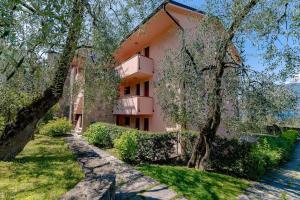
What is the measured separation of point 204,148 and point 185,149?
1266 mm

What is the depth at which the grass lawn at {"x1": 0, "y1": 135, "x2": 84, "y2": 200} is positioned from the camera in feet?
22.5

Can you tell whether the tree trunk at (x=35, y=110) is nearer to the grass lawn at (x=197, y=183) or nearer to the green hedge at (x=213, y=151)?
the grass lawn at (x=197, y=183)

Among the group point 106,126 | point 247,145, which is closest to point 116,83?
point 106,126

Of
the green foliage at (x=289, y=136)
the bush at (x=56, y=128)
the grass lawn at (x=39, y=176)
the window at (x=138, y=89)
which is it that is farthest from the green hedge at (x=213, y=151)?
the bush at (x=56, y=128)

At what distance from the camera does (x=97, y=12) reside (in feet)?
28.4

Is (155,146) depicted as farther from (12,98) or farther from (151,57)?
(151,57)

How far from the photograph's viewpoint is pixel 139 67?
17.8 m

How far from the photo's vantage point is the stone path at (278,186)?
8.23 m

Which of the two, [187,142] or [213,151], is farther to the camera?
[187,142]

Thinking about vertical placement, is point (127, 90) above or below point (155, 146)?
above

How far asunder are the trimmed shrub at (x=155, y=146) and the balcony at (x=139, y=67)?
6939 millimetres

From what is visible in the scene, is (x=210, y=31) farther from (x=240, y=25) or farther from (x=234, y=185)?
(x=234, y=185)

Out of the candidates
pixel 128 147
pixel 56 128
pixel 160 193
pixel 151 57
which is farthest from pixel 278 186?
pixel 56 128

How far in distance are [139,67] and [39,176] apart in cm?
1066
